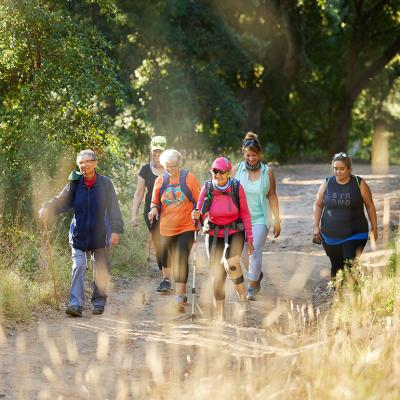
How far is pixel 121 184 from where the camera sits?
1288 cm

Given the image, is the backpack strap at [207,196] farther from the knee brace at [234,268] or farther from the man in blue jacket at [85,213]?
the man in blue jacket at [85,213]

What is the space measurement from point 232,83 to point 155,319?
934 inches

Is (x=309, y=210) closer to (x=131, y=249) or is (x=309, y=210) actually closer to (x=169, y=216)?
(x=131, y=249)

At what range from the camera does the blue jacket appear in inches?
354

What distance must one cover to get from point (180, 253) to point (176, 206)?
495mm

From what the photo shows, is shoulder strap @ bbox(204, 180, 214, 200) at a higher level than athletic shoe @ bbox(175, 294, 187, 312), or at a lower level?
higher

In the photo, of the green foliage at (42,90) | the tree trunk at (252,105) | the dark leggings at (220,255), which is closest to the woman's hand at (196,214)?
the dark leggings at (220,255)

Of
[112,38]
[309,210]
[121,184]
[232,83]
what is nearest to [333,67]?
[232,83]

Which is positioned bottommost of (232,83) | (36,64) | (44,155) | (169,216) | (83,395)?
(83,395)

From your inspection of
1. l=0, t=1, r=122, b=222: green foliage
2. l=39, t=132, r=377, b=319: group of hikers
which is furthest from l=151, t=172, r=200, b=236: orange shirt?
l=0, t=1, r=122, b=222: green foliage

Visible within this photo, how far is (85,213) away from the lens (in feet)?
29.6

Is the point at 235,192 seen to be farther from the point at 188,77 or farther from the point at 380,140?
the point at 380,140

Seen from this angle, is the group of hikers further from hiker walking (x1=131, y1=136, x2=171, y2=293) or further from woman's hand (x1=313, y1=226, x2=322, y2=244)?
hiker walking (x1=131, y1=136, x2=171, y2=293)

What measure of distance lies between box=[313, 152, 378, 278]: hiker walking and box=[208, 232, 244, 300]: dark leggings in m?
0.99
